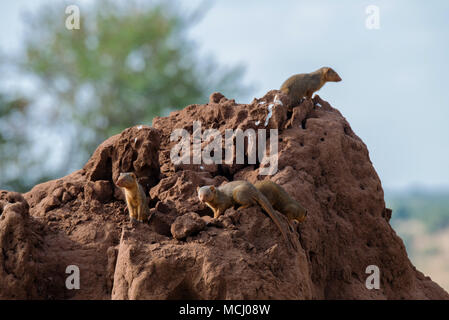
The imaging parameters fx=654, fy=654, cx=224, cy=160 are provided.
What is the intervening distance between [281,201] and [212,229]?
1.01m

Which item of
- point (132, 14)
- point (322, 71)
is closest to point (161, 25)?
point (132, 14)

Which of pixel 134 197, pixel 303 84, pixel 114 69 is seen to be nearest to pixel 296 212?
pixel 134 197

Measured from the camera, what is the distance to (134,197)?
7035 mm

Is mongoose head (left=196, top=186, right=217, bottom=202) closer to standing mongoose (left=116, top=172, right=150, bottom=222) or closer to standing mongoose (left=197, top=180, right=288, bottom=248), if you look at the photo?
standing mongoose (left=197, top=180, right=288, bottom=248)

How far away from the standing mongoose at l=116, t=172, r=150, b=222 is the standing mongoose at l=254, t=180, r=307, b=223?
123 centimetres

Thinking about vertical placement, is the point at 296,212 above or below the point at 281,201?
below

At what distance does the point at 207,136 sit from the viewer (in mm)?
8484

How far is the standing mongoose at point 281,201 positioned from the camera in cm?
698

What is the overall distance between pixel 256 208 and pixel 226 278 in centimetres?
101

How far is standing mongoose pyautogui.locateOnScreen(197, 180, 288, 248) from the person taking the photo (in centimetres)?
663
